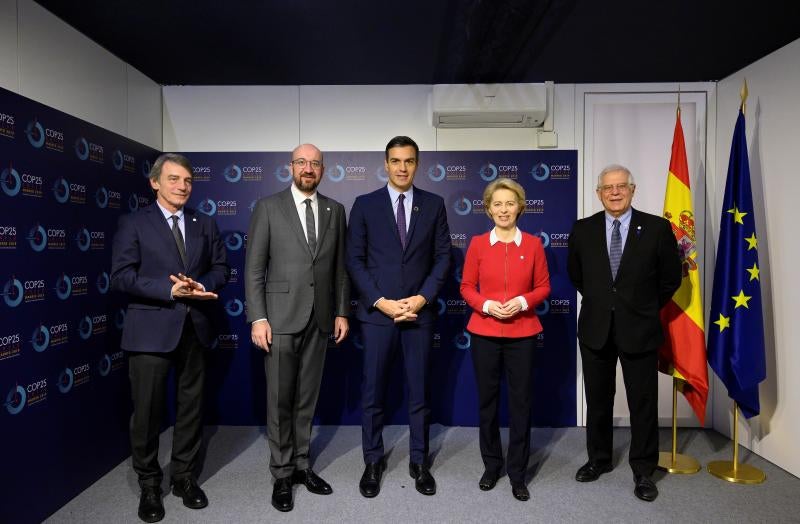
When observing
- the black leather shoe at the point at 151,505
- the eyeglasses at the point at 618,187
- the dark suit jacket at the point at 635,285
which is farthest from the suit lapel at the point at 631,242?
the black leather shoe at the point at 151,505

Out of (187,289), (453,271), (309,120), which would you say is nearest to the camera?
(187,289)

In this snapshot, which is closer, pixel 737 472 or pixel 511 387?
pixel 511 387

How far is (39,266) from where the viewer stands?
2.38 metres

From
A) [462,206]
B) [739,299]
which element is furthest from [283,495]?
[739,299]

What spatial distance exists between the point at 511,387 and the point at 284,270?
1.39 meters

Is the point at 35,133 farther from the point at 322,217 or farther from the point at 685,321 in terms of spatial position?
the point at 685,321

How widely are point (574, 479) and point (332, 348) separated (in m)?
1.95

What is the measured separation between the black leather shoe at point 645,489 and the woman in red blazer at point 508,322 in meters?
0.62

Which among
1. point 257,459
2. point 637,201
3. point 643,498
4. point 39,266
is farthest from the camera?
point 637,201

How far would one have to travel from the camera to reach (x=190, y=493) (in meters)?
2.52

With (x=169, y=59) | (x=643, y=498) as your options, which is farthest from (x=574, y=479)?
(x=169, y=59)

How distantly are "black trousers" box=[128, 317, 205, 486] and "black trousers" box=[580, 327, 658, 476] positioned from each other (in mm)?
2210

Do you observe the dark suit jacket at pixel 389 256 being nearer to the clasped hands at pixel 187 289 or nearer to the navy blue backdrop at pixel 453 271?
the clasped hands at pixel 187 289

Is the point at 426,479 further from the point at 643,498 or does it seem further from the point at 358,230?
the point at 358,230
